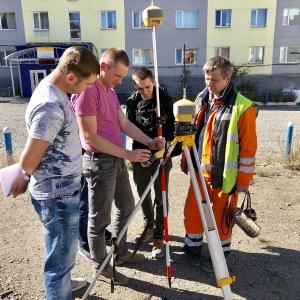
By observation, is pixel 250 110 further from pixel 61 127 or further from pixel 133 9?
pixel 133 9

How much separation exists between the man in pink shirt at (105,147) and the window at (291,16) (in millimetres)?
21590

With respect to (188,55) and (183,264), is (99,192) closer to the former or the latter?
(183,264)

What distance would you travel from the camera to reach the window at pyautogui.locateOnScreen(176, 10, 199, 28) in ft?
68.3

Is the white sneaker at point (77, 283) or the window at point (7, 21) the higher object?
the window at point (7, 21)

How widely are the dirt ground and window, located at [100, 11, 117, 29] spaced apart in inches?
758

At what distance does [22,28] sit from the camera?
22.0 metres

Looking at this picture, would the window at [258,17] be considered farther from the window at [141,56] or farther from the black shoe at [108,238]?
the black shoe at [108,238]

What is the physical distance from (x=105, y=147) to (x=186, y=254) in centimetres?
148

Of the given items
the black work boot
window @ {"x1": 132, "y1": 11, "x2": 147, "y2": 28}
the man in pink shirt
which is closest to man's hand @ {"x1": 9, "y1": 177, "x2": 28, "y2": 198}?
the man in pink shirt

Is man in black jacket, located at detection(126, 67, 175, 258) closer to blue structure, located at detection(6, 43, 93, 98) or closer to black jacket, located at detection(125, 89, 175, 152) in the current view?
black jacket, located at detection(125, 89, 175, 152)

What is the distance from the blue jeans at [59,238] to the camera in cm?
193

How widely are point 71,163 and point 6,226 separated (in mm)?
2282

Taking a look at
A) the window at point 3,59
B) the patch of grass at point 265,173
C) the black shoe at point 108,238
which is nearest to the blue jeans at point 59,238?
the black shoe at point 108,238

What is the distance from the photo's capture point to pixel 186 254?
3119mm
